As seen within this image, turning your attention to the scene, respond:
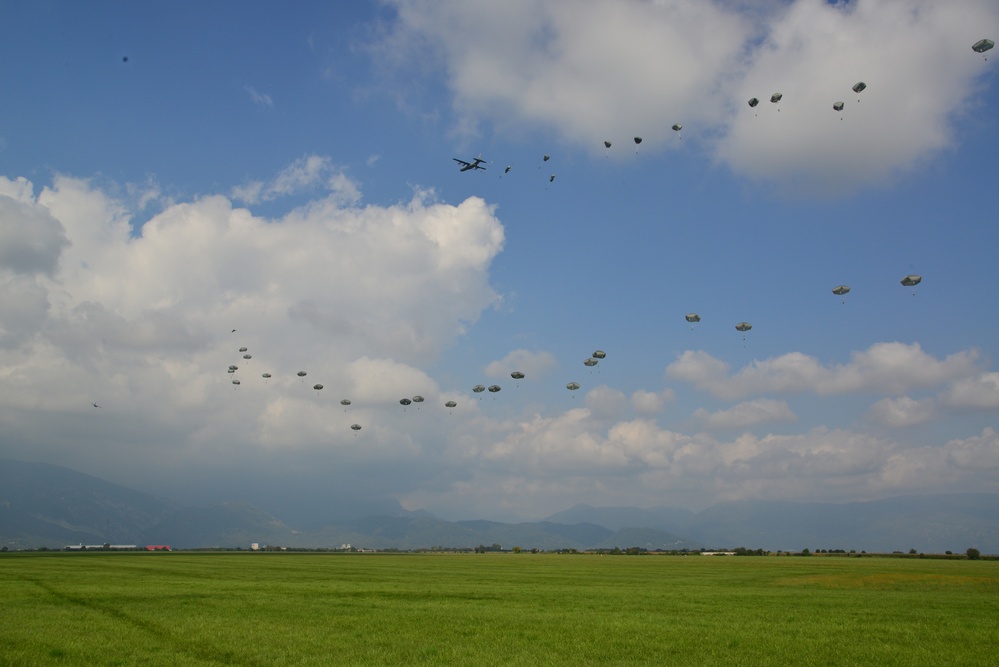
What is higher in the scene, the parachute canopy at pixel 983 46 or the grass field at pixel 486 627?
the parachute canopy at pixel 983 46

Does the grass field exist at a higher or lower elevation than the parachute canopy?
lower

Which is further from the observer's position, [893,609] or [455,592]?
[455,592]

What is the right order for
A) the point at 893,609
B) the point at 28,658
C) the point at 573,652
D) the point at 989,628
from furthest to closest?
1. the point at 893,609
2. the point at 989,628
3. the point at 573,652
4. the point at 28,658

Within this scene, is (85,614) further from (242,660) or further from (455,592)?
(455,592)

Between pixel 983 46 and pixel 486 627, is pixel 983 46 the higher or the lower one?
the higher one

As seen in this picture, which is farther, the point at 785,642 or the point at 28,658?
the point at 785,642

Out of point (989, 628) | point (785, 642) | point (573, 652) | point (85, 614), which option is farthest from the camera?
point (85, 614)

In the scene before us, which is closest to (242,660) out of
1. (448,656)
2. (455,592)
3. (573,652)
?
(448,656)

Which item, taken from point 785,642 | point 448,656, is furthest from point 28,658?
point 785,642

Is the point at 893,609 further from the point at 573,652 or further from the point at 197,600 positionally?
the point at 197,600

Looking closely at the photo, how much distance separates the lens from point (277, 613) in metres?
39.2

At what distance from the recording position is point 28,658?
25.7 metres

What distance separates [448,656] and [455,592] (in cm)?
3127

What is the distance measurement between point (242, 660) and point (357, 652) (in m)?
4.49
